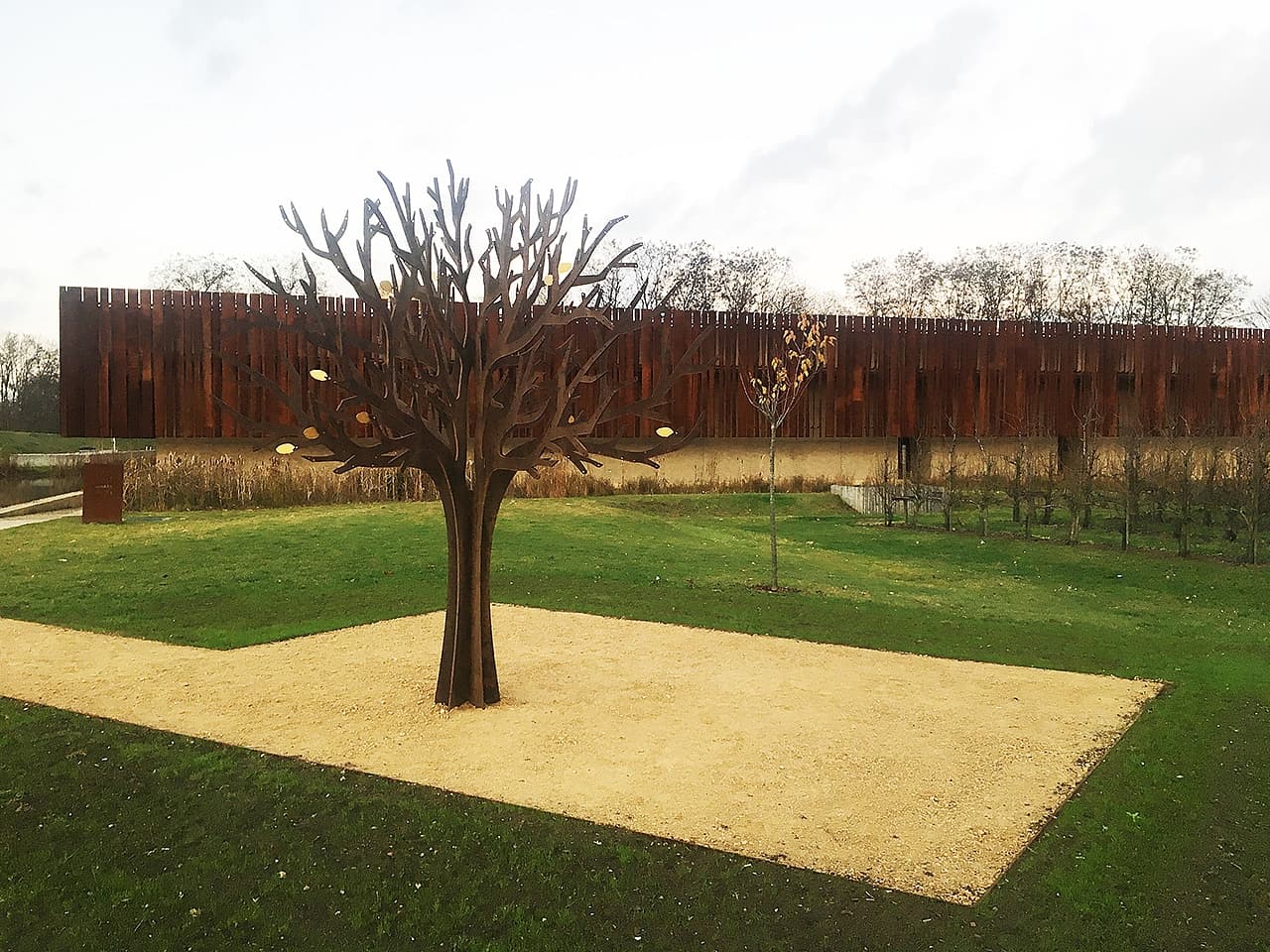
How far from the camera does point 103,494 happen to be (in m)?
19.2

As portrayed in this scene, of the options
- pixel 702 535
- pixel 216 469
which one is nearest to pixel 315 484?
pixel 216 469

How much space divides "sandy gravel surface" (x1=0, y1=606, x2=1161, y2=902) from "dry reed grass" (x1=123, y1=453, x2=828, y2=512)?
12054 mm

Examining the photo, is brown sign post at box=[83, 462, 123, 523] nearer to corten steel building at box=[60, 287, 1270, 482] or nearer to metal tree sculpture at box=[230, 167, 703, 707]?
corten steel building at box=[60, 287, 1270, 482]

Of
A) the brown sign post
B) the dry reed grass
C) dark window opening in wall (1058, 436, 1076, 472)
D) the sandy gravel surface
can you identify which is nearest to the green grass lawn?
the sandy gravel surface

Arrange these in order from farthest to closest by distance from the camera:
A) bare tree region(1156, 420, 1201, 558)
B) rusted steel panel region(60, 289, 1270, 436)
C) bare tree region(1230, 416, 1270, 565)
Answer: rusted steel panel region(60, 289, 1270, 436) < bare tree region(1156, 420, 1201, 558) < bare tree region(1230, 416, 1270, 565)

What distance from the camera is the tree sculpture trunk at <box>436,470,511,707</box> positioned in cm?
748

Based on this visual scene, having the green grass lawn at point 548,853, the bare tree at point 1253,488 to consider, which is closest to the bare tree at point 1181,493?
the bare tree at point 1253,488

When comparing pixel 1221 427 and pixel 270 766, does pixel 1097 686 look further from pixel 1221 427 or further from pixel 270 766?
pixel 1221 427

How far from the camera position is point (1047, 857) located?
16.1 feet

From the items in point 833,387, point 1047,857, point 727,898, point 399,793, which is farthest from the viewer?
point 833,387

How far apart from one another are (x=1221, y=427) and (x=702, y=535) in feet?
69.8

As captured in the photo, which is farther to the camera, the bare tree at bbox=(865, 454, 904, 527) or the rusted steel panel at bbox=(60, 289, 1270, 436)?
the rusted steel panel at bbox=(60, 289, 1270, 436)

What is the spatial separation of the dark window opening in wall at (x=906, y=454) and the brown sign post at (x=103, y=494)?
20.7 metres

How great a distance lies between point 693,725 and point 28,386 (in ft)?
220
